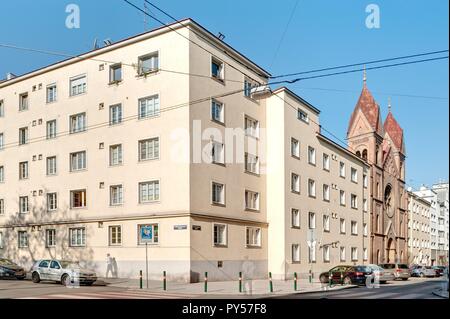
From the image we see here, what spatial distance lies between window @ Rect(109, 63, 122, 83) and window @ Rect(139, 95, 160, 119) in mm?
3019

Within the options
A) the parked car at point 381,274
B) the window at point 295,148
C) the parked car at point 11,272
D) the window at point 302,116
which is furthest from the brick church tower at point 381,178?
the parked car at point 11,272

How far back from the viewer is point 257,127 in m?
39.3

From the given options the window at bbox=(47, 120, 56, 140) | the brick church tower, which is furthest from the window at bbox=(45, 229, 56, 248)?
the brick church tower

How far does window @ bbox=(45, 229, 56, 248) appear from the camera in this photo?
121ft

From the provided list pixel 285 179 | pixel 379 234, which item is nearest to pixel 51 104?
pixel 285 179

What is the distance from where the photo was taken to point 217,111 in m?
34.5

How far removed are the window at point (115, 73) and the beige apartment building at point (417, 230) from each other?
53.6m

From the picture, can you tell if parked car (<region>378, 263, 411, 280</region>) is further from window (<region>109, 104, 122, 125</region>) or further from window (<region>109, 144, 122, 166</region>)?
window (<region>109, 104, 122, 125</region>)

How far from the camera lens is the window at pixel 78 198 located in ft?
117

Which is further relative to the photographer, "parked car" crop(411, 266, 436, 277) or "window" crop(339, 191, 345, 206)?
"window" crop(339, 191, 345, 206)

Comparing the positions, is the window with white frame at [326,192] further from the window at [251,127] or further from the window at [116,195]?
the window at [116,195]

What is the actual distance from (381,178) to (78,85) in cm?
4393

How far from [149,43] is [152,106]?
13.9 ft
